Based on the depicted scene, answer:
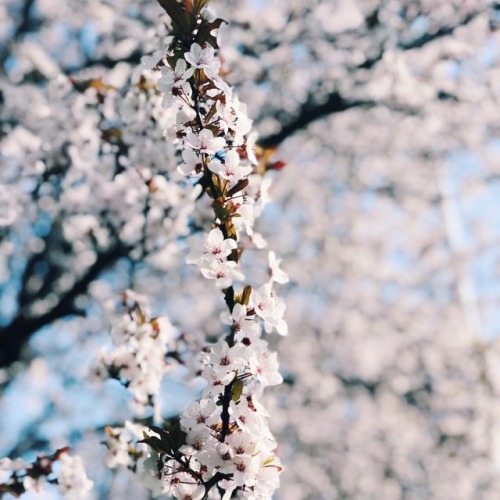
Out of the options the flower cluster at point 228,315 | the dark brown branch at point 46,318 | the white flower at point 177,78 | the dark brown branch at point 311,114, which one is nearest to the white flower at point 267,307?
the flower cluster at point 228,315

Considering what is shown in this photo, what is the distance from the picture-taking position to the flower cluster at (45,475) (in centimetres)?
222

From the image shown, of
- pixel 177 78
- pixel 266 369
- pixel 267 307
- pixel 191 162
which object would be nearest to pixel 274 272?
pixel 267 307

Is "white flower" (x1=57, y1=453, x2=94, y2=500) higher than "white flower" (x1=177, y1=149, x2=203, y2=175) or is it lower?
lower

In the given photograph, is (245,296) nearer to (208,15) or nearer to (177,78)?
(177,78)

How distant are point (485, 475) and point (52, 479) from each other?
702cm

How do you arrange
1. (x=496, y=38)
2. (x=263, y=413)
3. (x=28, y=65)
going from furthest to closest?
(x=496, y=38), (x=28, y=65), (x=263, y=413)

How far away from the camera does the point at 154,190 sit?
336 cm

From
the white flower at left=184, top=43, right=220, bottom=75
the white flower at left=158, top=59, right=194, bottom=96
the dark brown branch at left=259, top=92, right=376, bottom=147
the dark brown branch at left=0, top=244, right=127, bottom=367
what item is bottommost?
the white flower at left=158, top=59, right=194, bottom=96

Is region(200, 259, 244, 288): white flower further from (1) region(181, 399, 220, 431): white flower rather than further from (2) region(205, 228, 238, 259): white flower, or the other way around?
(1) region(181, 399, 220, 431): white flower

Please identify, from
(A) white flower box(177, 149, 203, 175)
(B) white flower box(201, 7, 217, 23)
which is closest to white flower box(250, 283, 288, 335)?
(A) white flower box(177, 149, 203, 175)

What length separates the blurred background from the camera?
155 inches

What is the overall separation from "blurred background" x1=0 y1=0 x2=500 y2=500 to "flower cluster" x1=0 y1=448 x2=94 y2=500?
0.42 metres

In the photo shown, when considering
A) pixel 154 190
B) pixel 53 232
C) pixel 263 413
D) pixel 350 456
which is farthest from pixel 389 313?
pixel 263 413

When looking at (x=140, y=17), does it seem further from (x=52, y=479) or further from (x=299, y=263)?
(x=52, y=479)
